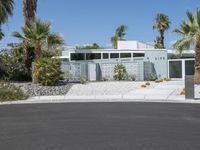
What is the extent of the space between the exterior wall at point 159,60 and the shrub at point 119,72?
3.46 meters

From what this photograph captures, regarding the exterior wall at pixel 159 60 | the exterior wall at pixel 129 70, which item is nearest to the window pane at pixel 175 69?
the exterior wall at pixel 159 60

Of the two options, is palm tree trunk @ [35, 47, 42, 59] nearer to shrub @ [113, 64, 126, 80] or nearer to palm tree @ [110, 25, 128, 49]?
shrub @ [113, 64, 126, 80]

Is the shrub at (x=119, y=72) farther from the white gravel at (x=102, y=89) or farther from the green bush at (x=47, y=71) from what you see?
the green bush at (x=47, y=71)

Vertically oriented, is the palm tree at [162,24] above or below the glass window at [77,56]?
above

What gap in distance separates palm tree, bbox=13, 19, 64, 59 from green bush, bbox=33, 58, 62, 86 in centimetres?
188

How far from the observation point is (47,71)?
28.0 metres

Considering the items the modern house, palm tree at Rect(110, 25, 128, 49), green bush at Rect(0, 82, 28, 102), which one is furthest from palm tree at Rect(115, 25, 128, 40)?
green bush at Rect(0, 82, 28, 102)

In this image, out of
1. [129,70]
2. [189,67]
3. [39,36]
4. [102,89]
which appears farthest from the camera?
[189,67]
